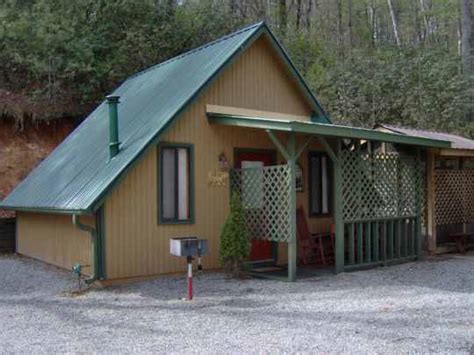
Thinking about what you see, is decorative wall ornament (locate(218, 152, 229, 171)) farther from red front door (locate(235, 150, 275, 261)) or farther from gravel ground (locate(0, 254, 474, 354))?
gravel ground (locate(0, 254, 474, 354))

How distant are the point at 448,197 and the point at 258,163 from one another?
4827 millimetres

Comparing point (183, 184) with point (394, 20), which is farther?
point (394, 20)

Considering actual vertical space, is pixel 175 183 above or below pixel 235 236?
above

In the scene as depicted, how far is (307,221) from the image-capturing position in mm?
10992

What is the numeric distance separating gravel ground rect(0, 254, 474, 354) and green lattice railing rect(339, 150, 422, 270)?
2.36 feet

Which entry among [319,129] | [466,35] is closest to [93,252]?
[319,129]

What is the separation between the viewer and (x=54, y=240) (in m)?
10.5

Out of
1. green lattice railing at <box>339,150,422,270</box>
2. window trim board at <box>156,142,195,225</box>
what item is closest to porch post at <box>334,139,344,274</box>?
green lattice railing at <box>339,150,422,270</box>

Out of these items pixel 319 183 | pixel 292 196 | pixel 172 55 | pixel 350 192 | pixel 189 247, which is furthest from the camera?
pixel 172 55

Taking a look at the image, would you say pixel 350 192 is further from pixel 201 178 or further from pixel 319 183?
pixel 201 178

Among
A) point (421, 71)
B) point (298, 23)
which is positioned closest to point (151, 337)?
point (421, 71)

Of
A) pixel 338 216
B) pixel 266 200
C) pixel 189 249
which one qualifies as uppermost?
pixel 266 200

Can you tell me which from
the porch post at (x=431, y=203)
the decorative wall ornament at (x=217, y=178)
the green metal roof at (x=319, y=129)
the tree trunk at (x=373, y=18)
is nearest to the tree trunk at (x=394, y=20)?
the tree trunk at (x=373, y=18)

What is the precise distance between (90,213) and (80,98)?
10.6 meters
